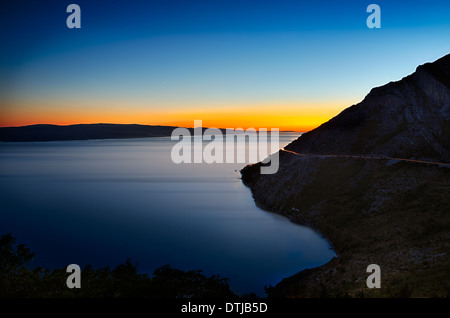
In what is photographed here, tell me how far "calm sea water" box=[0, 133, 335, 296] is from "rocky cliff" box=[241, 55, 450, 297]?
3925mm

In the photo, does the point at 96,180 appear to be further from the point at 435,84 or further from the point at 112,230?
the point at 435,84

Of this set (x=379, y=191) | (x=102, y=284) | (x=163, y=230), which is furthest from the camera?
(x=163, y=230)

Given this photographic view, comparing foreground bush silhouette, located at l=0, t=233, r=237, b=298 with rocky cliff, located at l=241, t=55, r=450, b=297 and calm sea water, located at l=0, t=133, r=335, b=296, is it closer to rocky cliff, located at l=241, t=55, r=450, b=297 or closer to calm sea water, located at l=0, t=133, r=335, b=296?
calm sea water, located at l=0, t=133, r=335, b=296

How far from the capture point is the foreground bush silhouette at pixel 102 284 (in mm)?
20891

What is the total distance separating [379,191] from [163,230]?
1242 inches

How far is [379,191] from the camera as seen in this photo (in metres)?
41.3

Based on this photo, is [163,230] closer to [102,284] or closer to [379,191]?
[102,284]

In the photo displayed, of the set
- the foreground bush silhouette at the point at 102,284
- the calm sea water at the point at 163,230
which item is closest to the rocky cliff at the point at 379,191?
the calm sea water at the point at 163,230

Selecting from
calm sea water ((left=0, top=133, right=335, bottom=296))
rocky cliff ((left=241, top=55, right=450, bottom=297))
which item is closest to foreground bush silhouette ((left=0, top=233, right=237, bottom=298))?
calm sea water ((left=0, top=133, right=335, bottom=296))

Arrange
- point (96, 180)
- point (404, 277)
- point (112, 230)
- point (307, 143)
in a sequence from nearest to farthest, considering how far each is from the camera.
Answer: point (404, 277)
point (112, 230)
point (307, 143)
point (96, 180)

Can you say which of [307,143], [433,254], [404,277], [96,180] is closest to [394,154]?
[307,143]

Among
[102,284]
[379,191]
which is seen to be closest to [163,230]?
[102,284]

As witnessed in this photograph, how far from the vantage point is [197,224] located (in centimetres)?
4812

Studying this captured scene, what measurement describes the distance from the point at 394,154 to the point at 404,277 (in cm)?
4211
